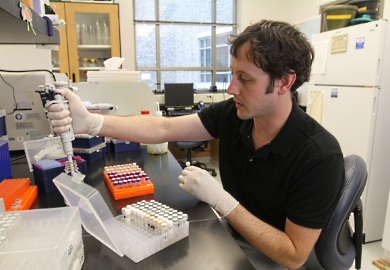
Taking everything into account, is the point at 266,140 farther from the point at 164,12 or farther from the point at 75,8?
the point at 164,12

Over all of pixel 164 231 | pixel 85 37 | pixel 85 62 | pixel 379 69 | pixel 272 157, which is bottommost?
pixel 164 231

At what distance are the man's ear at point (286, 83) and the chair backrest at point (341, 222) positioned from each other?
1.13ft

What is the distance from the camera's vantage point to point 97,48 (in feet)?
12.0

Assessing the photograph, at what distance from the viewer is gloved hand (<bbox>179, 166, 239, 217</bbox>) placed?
3.08 feet

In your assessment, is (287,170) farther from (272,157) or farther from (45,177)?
(45,177)

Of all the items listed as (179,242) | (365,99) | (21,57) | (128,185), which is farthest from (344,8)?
(21,57)

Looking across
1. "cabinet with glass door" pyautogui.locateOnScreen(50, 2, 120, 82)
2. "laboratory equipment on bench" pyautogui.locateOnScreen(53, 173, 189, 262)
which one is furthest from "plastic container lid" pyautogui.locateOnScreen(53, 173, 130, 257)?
"cabinet with glass door" pyautogui.locateOnScreen(50, 2, 120, 82)

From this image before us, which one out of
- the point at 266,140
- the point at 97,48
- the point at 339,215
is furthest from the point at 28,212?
the point at 97,48

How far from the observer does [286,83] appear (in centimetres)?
102

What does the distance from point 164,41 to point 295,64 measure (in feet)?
12.1

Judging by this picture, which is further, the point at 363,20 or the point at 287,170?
the point at 363,20

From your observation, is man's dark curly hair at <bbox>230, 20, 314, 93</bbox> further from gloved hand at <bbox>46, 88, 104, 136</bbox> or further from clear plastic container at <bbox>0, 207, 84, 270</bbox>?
clear plastic container at <bbox>0, 207, 84, 270</bbox>

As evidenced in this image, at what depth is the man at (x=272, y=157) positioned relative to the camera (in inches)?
35.6

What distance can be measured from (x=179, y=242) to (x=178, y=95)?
326 cm
